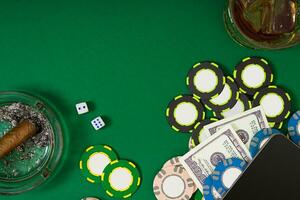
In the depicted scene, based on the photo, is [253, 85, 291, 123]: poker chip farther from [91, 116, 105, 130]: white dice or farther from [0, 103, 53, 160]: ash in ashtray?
[0, 103, 53, 160]: ash in ashtray

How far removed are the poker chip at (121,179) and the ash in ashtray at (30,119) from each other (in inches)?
6.9

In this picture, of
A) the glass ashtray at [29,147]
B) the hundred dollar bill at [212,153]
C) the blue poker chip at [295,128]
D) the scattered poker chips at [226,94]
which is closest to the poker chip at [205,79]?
the scattered poker chips at [226,94]

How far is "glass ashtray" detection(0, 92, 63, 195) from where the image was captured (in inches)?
46.3

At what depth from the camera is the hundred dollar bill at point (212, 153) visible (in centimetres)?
122

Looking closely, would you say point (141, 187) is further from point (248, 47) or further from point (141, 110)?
point (248, 47)

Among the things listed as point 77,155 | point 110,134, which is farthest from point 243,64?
point 77,155

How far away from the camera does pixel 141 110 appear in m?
1.23

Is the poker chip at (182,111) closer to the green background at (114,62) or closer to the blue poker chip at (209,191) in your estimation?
the green background at (114,62)

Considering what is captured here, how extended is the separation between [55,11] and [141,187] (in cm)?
51

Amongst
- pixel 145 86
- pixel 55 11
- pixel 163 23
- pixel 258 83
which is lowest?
pixel 258 83

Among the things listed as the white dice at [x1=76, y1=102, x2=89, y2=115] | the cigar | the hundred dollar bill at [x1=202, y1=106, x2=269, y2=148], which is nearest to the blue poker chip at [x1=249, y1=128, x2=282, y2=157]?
the hundred dollar bill at [x1=202, y1=106, x2=269, y2=148]

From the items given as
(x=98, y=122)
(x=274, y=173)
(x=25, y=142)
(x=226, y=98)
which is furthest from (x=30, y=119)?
(x=274, y=173)

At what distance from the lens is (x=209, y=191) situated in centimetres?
120

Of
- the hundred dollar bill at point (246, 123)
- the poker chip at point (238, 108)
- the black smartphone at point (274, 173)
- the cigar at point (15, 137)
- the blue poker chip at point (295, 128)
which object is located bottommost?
the black smartphone at point (274, 173)
